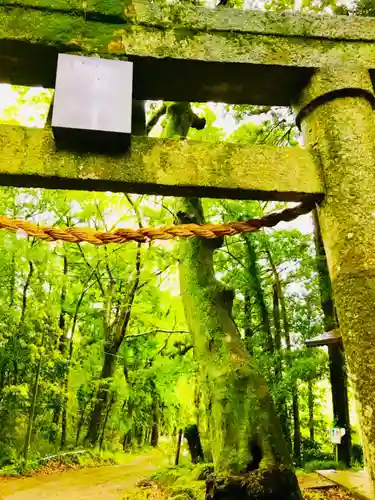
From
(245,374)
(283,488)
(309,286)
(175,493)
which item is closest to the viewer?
(283,488)

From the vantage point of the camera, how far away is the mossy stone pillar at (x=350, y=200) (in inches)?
95.0

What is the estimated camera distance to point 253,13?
118 inches

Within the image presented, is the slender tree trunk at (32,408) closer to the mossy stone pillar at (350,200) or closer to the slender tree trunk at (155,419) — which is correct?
the slender tree trunk at (155,419)

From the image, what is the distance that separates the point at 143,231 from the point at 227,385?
136 inches

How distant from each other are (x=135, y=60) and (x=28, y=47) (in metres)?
0.70

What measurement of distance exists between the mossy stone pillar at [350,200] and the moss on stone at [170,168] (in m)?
0.19

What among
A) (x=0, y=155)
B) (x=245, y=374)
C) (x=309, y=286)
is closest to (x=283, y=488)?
(x=245, y=374)

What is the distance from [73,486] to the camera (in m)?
10.4

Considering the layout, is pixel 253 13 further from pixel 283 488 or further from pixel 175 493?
pixel 175 493

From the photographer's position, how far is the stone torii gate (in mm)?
2514

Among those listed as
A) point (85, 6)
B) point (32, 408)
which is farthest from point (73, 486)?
point (85, 6)

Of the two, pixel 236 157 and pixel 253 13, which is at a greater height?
pixel 253 13

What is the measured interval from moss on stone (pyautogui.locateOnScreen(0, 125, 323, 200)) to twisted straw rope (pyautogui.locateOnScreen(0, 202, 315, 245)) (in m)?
0.21

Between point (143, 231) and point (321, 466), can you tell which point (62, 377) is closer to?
point (321, 466)
